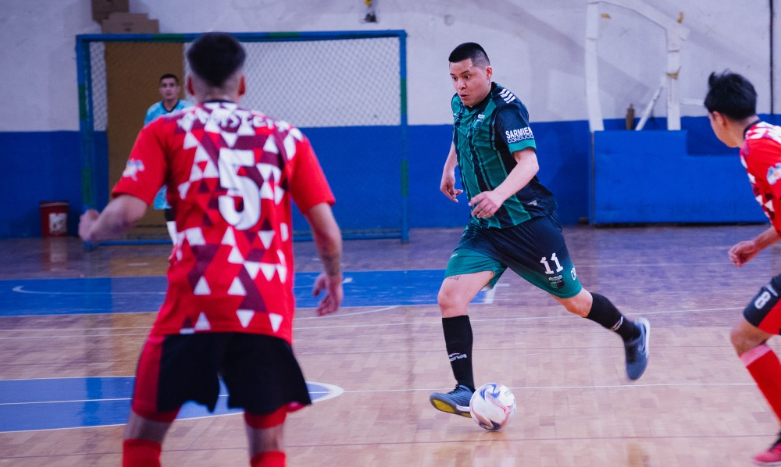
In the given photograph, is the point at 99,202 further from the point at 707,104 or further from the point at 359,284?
the point at 707,104

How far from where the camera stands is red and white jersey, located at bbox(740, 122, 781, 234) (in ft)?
13.4

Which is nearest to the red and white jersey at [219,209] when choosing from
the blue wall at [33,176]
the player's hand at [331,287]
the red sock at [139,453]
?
the player's hand at [331,287]

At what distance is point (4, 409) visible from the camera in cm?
582

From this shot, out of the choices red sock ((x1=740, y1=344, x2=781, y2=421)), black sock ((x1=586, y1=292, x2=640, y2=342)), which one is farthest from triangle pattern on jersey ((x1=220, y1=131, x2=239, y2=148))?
black sock ((x1=586, y1=292, x2=640, y2=342))

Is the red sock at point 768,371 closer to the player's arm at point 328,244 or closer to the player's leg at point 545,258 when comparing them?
the player's leg at point 545,258

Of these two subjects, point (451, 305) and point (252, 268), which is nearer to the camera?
point (252, 268)

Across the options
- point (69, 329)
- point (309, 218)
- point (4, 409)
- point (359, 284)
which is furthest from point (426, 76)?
point (309, 218)

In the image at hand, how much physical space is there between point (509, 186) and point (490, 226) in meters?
0.55

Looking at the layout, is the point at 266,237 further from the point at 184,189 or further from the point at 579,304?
the point at 579,304

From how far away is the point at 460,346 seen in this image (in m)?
5.26

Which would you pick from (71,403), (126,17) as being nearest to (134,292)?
(71,403)

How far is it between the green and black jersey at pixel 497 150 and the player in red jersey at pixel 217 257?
2.32m

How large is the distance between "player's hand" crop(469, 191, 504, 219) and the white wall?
38.7ft

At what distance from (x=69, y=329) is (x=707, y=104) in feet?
19.6
